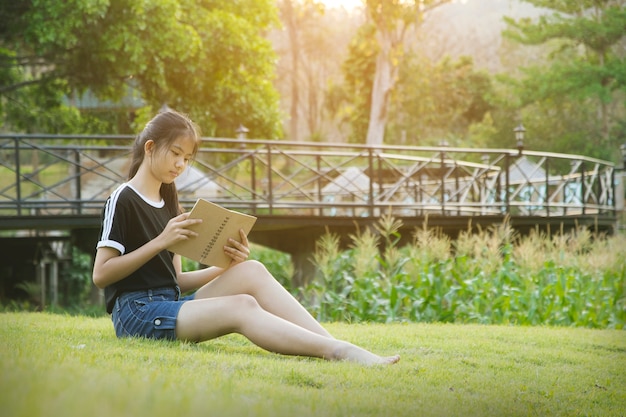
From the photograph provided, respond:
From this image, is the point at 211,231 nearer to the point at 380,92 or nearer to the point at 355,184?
the point at 355,184

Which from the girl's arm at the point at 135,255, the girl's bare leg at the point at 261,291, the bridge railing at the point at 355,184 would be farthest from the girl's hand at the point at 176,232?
the bridge railing at the point at 355,184

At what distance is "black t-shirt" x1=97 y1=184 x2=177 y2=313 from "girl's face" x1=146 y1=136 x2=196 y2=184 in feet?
0.48

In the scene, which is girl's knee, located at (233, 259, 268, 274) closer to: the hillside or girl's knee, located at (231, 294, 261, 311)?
girl's knee, located at (231, 294, 261, 311)

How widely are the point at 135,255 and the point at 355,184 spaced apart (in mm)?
10084

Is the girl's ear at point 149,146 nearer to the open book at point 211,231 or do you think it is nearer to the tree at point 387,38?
the open book at point 211,231

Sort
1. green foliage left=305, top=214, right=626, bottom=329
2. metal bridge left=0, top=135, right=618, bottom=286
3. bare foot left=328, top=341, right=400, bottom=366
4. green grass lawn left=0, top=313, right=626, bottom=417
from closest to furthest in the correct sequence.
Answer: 1. green grass lawn left=0, top=313, right=626, bottom=417
2. bare foot left=328, top=341, right=400, bottom=366
3. green foliage left=305, top=214, right=626, bottom=329
4. metal bridge left=0, top=135, right=618, bottom=286

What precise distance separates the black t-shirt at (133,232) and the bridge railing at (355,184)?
15.1ft

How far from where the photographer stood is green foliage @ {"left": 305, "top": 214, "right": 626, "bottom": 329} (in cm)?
719

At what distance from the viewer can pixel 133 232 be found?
3.78 m

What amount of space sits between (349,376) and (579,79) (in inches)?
600

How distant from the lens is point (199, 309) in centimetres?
367

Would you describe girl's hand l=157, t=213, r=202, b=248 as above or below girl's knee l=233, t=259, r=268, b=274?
above

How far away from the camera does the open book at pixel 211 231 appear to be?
3.65m

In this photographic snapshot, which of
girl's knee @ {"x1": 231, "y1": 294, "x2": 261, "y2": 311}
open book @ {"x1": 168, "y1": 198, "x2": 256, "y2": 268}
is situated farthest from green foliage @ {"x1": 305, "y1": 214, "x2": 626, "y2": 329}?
girl's knee @ {"x1": 231, "y1": 294, "x2": 261, "y2": 311}
